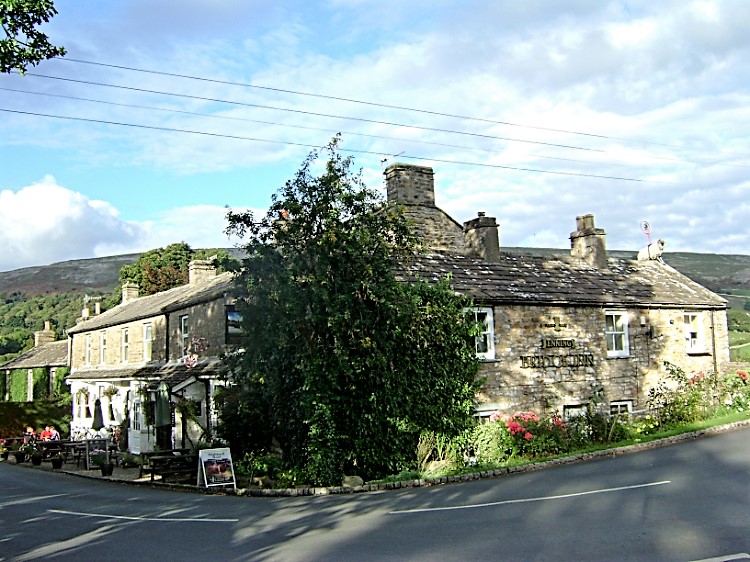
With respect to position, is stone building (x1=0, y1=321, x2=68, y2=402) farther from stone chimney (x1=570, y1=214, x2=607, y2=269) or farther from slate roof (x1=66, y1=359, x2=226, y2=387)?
stone chimney (x1=570, y1=214, x2=607, y2=269)

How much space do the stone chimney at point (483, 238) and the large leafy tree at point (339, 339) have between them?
6.36m

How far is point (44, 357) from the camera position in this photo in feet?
173

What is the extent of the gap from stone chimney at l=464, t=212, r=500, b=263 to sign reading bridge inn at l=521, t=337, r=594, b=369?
3.80 m

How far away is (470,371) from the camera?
19.6 metres

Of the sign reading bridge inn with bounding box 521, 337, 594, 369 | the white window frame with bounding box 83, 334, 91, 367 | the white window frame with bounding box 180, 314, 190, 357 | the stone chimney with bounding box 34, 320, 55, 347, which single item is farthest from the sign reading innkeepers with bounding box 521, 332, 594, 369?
the stone chimney with bounding box 34, 320, 55, 347

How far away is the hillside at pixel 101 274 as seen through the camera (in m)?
94.8

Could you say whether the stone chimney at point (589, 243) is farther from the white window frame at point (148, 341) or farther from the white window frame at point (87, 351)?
the white window frame at point (87, 351)

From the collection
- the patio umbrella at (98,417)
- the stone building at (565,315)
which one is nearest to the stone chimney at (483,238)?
the stone building at (565,315)

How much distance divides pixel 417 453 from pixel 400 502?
414 centimetres

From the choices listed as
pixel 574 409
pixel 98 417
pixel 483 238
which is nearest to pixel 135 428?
pixel 98 417

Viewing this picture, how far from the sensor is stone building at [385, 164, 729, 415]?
21.8 m

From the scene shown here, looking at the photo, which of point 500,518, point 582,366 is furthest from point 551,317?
point 500,518

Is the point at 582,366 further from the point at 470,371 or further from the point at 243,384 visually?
the point at 243,384

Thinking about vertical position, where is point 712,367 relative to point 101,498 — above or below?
above
